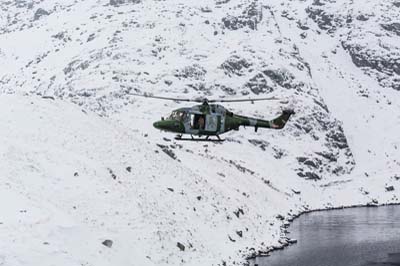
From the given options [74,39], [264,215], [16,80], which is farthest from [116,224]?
[74,39]

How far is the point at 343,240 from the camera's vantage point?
4759cm

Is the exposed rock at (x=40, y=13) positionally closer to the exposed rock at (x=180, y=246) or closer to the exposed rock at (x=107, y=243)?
the exposed rock at (x=180, y=246)

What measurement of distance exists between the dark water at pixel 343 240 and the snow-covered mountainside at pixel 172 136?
2368 mm

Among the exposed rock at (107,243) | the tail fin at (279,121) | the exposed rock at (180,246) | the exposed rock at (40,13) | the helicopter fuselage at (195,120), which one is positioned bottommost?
the exposed rock at (40,13)

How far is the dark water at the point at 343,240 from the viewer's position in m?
39.5

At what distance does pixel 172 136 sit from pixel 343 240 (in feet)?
102

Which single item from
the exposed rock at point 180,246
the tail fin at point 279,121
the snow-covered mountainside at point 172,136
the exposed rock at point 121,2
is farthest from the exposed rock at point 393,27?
the exposed rock at point 180,246

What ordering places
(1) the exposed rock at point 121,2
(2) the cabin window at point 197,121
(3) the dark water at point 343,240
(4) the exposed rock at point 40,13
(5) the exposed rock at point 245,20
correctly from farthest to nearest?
(4) the exposed rock at point 40,13 → (1) the exposed rock at point 121,2 → (5) the exposed rock at point 245,20 → (3) the dark water at point 343,240 → (2) the cabin window at point 197,121

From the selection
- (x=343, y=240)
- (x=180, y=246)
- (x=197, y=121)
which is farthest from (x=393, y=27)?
(x=180, y=246)

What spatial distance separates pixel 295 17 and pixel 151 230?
9719 centimetres

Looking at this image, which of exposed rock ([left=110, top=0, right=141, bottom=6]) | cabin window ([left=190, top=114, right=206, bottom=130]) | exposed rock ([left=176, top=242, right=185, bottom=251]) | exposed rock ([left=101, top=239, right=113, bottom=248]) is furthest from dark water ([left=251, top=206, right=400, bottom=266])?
exposed rock ([left=110, top=0, right=141, bottom=6])

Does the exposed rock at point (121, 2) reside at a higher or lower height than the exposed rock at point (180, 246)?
lower

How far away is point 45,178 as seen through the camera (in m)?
31.3

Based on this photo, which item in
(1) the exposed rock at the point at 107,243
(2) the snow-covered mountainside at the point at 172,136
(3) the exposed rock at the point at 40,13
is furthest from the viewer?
(3) the exposed rock at the point at 40,13
